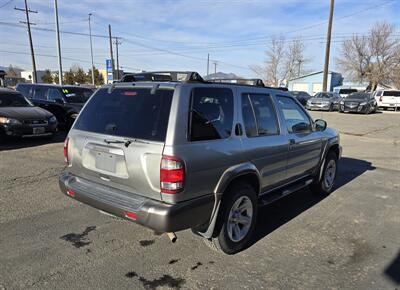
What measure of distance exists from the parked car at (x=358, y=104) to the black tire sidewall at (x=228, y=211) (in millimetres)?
24720

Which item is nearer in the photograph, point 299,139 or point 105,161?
point 105,161

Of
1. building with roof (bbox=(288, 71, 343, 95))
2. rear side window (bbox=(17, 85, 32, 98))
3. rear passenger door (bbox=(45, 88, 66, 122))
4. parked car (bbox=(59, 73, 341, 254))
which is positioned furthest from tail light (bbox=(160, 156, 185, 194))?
→ building with roof (bbox=(288, 71, 343, 95))

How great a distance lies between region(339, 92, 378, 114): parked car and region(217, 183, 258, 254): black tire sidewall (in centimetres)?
2472

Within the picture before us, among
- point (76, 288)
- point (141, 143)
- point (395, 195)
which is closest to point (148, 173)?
point (141, 143)

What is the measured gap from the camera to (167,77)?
369 centimetres

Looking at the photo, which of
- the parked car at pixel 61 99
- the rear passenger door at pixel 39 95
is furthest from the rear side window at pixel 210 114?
the rear passenger door at pixel 39 95

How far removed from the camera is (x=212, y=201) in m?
3.18

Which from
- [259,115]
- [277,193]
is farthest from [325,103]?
[259,115]

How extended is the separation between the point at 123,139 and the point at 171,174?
65cm

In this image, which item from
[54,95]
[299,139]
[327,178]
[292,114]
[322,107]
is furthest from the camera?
[322,107]

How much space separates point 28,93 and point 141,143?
11.3 meters

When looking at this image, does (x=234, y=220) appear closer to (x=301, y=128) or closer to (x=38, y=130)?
(x=301, y=128)

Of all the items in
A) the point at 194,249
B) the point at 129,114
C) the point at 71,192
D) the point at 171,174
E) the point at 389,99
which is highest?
the point at 129,114

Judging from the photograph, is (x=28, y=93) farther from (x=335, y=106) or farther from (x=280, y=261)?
(x=335, y=106)
